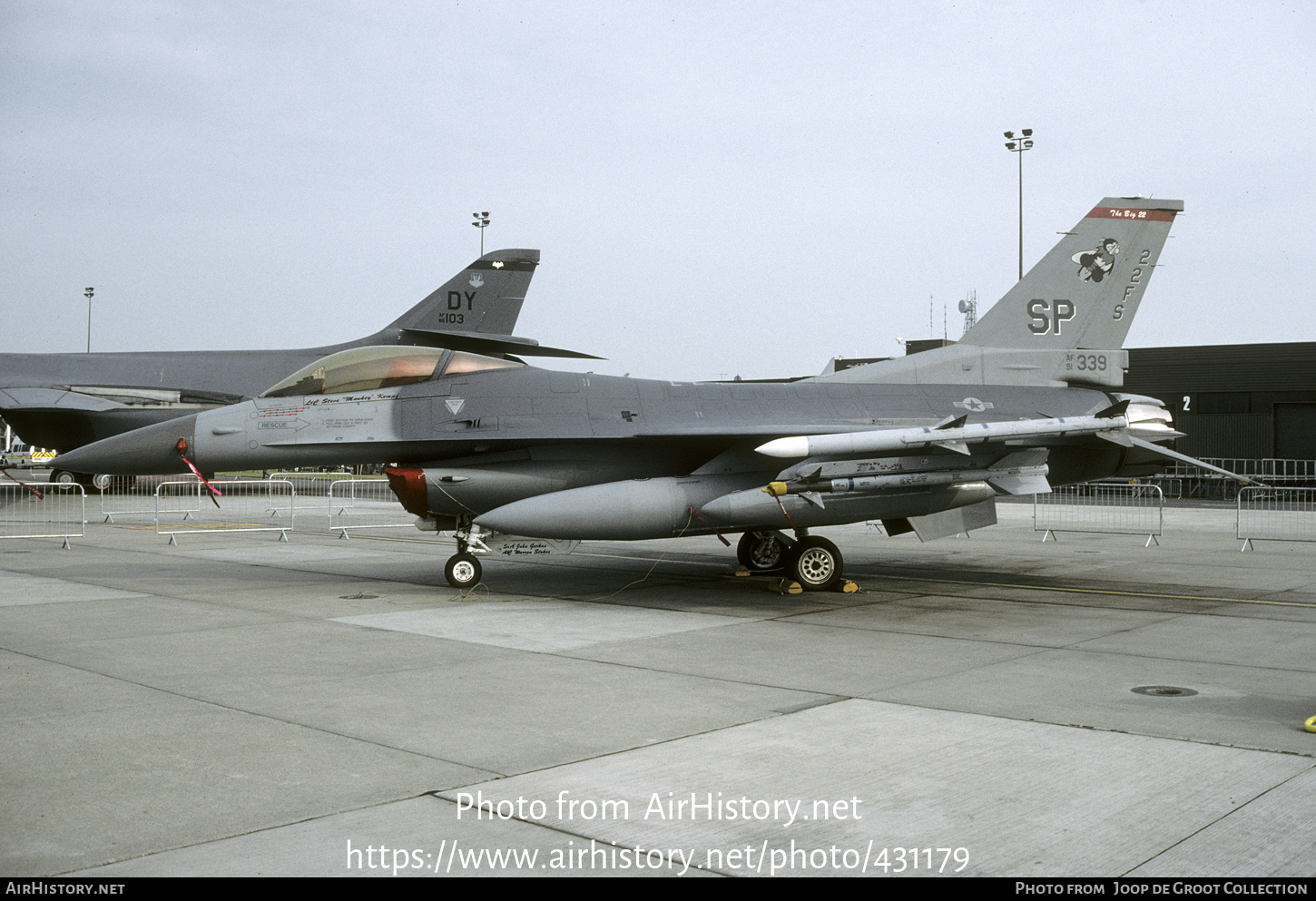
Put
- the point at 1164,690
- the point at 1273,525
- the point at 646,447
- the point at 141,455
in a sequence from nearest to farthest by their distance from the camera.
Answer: the point at 1164,690, the point at 141,455, the point at 646,447, the point at 1273,525

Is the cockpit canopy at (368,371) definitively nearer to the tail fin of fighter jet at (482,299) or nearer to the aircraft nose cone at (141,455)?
the aircraft nose cone at (141,455)

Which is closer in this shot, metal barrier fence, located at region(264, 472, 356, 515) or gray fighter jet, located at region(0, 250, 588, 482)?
metal barrier fence, located at region(264, 472, 356, 515)

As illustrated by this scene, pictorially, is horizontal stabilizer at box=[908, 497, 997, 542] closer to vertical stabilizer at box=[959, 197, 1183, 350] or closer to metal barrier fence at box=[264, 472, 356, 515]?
vertical stabilizer at box=[959, 197, 1183, 350]

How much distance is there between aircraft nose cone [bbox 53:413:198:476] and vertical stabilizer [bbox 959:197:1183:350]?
9056 millimetres

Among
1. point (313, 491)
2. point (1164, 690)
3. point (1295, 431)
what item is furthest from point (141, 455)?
point (1295, 431)

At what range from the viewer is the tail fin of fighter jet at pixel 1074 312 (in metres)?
11.8

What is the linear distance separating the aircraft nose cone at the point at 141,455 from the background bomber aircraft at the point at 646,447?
2 centimetres

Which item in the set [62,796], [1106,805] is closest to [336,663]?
[62,796]

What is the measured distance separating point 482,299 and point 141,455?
16.1 meters

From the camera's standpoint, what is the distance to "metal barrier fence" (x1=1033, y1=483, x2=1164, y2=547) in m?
18.5

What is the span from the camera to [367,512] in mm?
23875

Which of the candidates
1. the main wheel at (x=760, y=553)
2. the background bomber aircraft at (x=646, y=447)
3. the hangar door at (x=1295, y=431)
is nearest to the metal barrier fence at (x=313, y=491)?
the background bomber aircraft at (x=646, y=447)

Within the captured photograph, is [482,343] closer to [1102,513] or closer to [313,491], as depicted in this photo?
[313,491]

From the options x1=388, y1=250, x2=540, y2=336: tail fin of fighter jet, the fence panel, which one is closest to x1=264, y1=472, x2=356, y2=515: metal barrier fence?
the fence panel
